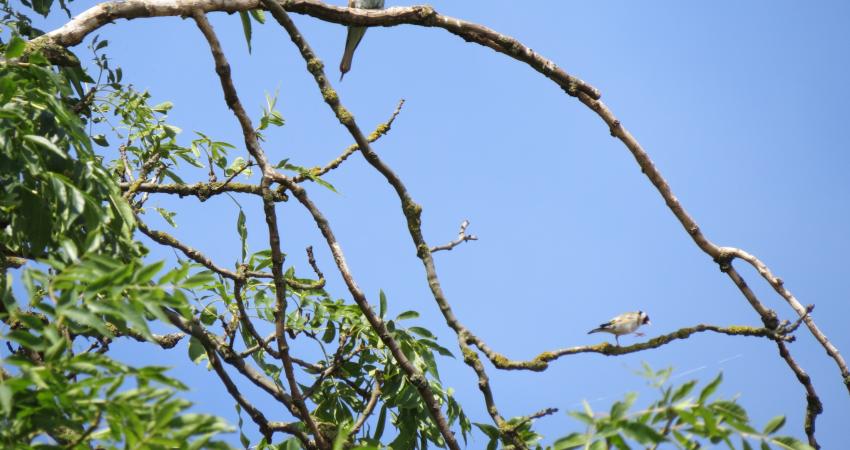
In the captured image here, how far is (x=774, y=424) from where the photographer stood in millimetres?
2373

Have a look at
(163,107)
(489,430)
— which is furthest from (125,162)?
(489,430)

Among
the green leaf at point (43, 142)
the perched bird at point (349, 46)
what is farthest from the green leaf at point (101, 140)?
the perched bird at point (349, 46)

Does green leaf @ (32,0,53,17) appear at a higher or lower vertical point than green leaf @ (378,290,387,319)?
higher

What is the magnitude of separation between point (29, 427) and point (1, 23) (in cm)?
300

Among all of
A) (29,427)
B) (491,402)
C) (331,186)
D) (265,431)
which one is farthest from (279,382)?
(29,427)

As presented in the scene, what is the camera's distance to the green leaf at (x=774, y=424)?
237cm

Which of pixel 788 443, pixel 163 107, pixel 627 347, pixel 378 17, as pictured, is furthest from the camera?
pixel 163 107

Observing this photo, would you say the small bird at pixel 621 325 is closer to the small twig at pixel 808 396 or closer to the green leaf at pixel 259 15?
the small twig at pixel 808 396

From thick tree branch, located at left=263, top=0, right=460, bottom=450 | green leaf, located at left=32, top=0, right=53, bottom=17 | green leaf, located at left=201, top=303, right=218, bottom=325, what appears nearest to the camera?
thick tree branch, located at left=263, top=0, right=460, bottom=450

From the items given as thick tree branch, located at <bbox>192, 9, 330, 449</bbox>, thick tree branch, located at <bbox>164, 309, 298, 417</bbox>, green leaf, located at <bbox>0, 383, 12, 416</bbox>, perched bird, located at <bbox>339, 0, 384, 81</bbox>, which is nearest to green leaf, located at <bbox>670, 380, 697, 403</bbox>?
green leaf, located at <bbox>0, 383, 12, 416</bbox>

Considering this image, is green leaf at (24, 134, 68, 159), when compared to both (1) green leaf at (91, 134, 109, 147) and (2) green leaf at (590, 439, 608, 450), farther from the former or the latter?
(1) green leaf at (91, 134, 109, 147)

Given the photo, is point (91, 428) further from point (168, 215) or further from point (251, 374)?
point (168, 215)

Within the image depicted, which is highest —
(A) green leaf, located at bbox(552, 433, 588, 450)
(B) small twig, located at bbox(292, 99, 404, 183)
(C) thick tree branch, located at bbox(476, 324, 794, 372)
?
(B) small twig, located at bbox(292, 99, 404, 183)

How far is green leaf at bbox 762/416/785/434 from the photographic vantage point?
7.77 ft
